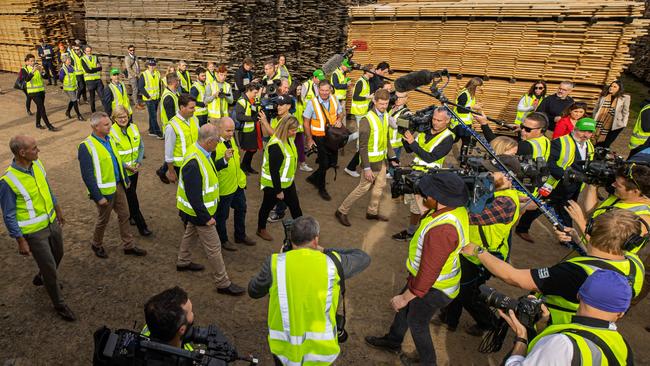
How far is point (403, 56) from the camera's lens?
1162cm

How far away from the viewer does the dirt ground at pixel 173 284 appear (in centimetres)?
385

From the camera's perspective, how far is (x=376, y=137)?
5.98 metres

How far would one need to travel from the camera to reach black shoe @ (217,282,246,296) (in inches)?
179

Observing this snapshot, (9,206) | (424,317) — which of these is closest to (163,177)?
(9,206)

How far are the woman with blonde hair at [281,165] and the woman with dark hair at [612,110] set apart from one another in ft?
24.1

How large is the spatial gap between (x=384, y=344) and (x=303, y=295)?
190 cm

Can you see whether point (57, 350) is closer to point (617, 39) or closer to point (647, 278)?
point (647, 278)

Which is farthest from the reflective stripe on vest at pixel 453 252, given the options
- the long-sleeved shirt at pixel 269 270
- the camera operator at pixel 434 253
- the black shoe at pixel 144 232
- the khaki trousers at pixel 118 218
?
the black shoe at pixel 144 232

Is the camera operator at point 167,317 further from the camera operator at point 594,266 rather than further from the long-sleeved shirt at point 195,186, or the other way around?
the camera operator at point 594,266

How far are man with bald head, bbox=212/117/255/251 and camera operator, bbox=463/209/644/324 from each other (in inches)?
145

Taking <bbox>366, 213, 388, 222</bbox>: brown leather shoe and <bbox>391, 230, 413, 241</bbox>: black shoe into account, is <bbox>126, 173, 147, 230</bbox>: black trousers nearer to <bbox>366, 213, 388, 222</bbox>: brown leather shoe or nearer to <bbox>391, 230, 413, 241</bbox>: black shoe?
<bbox>366, 213, 388, 222</bbox>: brown leather shoe

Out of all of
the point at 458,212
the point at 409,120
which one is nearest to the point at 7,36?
the point at 409,120

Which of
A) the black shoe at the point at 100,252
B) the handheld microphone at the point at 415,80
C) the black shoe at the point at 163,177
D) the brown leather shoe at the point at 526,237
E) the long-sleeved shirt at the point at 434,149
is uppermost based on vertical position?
the handheld microphone at the point at 415,80

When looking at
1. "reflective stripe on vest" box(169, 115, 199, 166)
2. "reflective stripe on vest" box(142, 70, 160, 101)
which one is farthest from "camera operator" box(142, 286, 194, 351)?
"reflective stripe on vest" box(142, 70, 160, 101)
